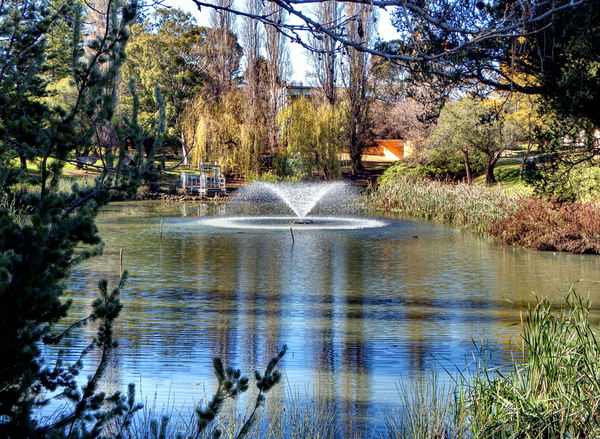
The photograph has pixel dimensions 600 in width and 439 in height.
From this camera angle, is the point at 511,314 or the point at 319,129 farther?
the point at 319,129

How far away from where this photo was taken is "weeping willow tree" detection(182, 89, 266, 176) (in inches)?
1422

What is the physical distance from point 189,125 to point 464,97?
44.5 feet

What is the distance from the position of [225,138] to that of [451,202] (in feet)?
50.4

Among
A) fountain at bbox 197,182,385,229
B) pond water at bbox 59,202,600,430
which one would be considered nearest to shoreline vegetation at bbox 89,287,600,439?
pond water at bbox 59,202,600,430

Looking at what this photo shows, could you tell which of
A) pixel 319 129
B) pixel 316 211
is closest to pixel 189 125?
pixel 319 129

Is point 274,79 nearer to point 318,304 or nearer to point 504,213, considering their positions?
point 504,213

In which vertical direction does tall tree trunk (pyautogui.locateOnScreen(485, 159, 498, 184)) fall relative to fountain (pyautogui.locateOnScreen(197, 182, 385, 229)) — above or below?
above

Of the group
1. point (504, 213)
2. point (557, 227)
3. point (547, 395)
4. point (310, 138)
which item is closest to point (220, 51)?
point (310, 138)

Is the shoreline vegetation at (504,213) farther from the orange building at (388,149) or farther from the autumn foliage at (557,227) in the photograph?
the orange building at (388,149)

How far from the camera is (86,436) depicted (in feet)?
8.81

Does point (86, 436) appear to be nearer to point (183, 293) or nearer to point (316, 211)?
point (183, 293)

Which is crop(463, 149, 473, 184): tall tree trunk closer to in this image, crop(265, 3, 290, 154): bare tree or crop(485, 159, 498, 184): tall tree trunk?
crop(485, 159, 498, 184): tall tree trunk

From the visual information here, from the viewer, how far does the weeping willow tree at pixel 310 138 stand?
121 ft

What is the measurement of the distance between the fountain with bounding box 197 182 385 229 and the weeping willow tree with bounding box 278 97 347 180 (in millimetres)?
1185
